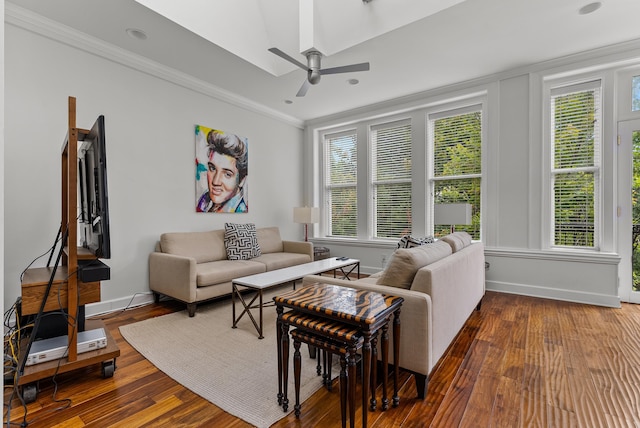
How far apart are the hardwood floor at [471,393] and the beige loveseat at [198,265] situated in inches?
29.2

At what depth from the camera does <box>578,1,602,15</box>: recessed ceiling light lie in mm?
2596

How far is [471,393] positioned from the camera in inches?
71.1

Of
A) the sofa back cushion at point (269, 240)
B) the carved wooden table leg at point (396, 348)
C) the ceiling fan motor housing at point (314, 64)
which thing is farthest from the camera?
the sofa back cushion at point (269, 240)

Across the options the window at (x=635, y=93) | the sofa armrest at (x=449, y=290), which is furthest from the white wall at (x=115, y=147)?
the window at (x=635, y=93)

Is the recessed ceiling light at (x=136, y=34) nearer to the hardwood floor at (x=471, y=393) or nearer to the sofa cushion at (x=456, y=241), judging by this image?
the hardwood floor at (x=471, y=393)

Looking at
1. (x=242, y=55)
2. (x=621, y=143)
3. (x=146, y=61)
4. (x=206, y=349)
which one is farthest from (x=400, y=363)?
(x=146, y=61)

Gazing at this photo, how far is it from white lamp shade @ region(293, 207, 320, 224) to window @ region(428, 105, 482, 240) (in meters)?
1.88

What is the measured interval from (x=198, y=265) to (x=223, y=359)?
1612 mm

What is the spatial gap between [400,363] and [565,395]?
0.98 m

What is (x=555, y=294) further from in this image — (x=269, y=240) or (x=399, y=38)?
(x=269, y=240)

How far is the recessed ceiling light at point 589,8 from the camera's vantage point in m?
2.60

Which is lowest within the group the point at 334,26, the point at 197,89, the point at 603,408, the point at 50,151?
the point at 603,408

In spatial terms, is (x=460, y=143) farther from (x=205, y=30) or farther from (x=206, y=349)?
(x=206, y=349)

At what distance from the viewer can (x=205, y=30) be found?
2986mm
